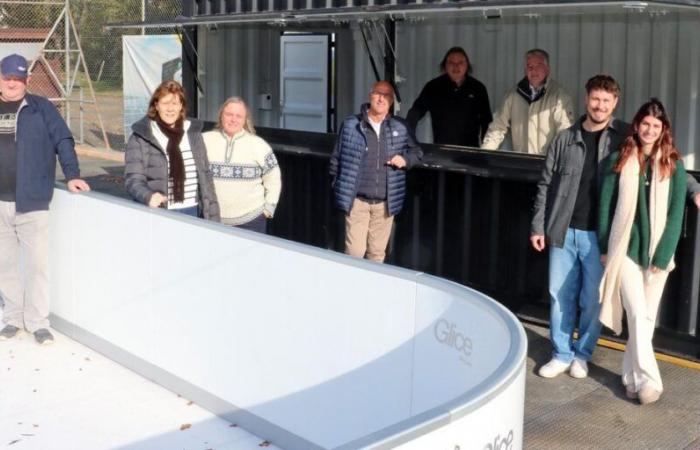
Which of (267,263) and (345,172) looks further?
(345,172)

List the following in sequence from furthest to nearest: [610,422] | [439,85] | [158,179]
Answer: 1. [439,85]
2. [158,179]
3. [610,422]

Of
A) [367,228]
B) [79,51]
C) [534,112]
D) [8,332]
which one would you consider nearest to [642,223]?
[534,112]

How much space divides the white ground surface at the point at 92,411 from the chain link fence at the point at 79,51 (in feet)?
37.3

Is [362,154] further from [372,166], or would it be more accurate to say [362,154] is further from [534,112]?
[534,112]

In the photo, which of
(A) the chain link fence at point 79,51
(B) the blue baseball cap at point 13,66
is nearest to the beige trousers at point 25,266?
(B) the blue baseball cap at point 13,66

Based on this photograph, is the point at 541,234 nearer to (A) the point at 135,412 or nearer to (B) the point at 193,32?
(A) the point at 135,412

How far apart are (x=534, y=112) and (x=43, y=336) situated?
3912 mm

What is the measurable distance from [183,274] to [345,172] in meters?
1.58

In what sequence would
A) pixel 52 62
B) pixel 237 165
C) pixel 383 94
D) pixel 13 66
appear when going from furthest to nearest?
pixel 52 62, pixel 383 94, pixel 13 66, pixel 237 165

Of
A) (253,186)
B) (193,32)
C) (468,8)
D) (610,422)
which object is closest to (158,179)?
(253,186)

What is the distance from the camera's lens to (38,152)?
24.1ft

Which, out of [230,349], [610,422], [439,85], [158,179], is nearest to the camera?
[610,422]

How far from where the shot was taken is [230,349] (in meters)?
6.07

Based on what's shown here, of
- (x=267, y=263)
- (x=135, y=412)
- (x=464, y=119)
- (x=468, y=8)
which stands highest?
(x=468, y=8)
